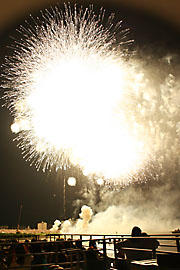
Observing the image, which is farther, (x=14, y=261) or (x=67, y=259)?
(x=67, y=259)

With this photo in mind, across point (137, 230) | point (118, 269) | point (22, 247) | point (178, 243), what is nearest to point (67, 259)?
point (22, 247)

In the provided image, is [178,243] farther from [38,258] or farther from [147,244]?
[38,258]

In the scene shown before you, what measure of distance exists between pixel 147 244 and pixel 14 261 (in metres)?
3.00

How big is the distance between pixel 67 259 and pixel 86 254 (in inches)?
37.5

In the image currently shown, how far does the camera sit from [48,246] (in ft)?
18.5

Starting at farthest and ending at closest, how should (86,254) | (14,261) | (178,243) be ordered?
(14,261) < (86,254) < (178,243)

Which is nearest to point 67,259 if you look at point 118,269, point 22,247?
point 22,247

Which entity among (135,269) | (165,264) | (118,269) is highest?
(165,264)

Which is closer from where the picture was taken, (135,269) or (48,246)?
(135,269)

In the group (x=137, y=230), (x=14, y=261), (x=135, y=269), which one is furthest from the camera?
(x=137, y=230)

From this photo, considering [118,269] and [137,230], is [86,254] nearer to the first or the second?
[118,269]

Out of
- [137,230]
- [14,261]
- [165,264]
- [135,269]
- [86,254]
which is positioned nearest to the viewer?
[165,264]

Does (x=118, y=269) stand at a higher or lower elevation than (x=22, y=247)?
lower

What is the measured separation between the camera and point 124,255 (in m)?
5.28
